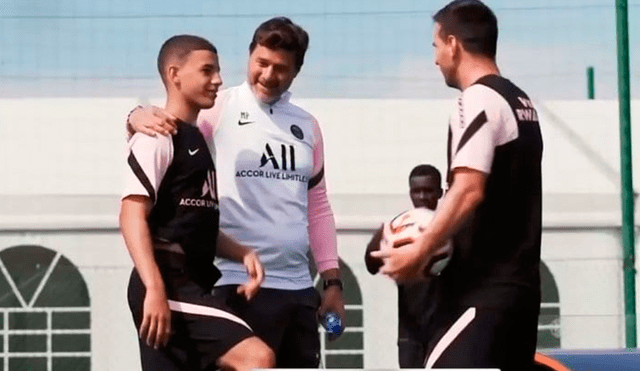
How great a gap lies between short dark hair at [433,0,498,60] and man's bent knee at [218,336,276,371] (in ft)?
3.22

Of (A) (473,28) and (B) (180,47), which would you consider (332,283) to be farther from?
(A) (473,28)

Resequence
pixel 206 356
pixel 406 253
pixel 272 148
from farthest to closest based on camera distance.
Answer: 1. pixel 272 148
2. pixel 206 356
3. pixel 406 253

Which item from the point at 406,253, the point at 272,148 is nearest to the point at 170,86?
the point at 272,148

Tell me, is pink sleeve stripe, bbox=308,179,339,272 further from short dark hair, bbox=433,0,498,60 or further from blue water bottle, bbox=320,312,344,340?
short dark hair, bbox=433,0,498,60

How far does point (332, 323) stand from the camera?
214 inches

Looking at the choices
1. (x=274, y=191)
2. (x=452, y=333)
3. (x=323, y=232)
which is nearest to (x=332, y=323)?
(x=323, y=232)

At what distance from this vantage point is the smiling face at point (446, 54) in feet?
14.8

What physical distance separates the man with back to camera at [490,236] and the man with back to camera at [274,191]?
1.01 metres

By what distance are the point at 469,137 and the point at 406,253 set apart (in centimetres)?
33

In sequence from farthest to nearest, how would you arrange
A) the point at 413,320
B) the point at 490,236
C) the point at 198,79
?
the point at 413,320 < the point at 198,79 < the point at 490,236

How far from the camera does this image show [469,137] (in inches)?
171

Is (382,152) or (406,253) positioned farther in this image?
(382,152)

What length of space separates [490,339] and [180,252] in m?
0.95

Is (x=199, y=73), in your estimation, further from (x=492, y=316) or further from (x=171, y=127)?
(x=492, y=316)
